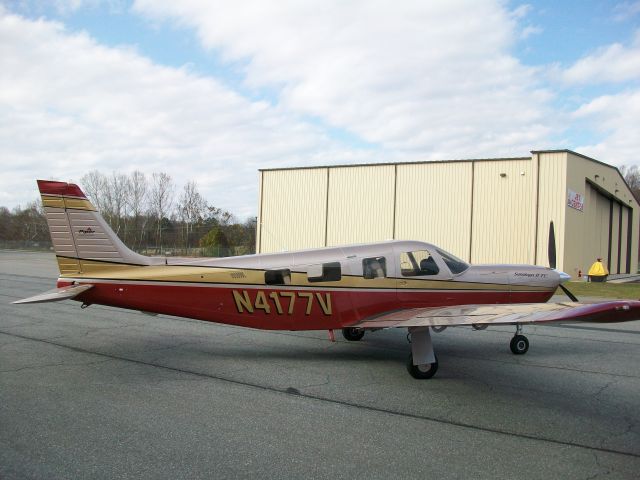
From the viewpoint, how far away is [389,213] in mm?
34750

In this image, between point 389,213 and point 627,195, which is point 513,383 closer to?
point 389,213

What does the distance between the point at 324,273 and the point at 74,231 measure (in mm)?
4334

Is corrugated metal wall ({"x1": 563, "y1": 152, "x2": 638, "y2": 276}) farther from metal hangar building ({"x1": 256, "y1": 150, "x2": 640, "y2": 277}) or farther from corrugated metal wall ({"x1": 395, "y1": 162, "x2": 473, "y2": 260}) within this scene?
corrugated metal wall ({"x1": 395, "y1": 162, "x2": 473, "y2": 260})

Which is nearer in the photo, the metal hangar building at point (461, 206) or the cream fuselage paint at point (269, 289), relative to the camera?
the cream fuselage paint at point (269, 289)

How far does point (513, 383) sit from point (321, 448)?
382 cm

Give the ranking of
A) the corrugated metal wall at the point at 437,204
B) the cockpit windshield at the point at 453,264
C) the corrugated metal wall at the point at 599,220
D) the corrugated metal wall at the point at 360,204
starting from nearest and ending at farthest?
the cockpit windshield at the point at 453,264 → the corrugated metal wall at the point at 599,220 → the corrugated metal wall at the point at 437,204 → the corrugated metal wall at the point at 360,204

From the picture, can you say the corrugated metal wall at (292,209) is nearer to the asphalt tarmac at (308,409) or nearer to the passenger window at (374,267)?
the asphalt tarmac at (308,409)

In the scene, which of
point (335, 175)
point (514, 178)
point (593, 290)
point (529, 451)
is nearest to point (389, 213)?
point (335, 175)

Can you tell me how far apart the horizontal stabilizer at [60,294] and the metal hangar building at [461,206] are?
2663 cm

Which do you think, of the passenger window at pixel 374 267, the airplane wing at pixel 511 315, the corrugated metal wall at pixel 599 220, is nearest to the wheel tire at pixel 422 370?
the airplane wing at pixel 511 315

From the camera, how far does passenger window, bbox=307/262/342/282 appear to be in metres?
8.38

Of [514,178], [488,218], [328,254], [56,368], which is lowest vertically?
[56,368]

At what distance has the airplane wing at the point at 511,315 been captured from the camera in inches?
212

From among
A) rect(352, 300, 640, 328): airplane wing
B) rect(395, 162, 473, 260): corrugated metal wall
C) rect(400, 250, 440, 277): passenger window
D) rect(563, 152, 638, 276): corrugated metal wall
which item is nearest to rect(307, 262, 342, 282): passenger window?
rect(352, 300, 640, 328): airplane wing
